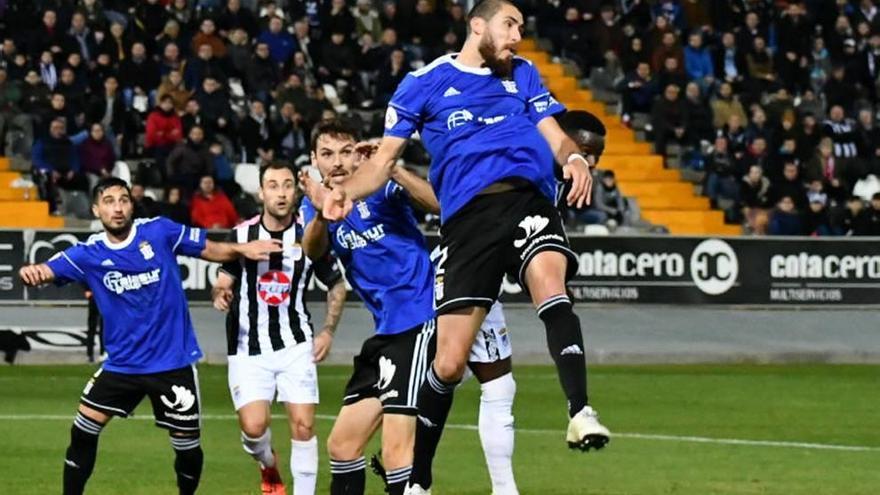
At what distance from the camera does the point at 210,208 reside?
28.6m

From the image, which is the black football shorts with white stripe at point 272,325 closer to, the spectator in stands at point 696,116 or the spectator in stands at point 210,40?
the spectator in stands at point 210,40

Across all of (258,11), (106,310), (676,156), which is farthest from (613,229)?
(106,310)

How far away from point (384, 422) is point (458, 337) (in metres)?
1.08

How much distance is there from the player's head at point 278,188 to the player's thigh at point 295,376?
877mm

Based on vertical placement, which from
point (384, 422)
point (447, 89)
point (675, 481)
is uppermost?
point (447, 89)

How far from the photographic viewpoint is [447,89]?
9734mm

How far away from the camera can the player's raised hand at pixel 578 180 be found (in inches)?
362

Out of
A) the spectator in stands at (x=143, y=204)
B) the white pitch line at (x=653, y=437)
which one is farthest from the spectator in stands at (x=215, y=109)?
the white pitch line at (x=653, y=437)

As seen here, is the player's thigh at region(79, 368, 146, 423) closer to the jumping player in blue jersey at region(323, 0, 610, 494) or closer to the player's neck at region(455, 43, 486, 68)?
the jumping player in blue jersey at region(323, 0, 610, 494)

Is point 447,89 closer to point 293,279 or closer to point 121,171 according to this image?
point 293,279

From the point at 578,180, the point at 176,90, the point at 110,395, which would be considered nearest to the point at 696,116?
the point at 176,90

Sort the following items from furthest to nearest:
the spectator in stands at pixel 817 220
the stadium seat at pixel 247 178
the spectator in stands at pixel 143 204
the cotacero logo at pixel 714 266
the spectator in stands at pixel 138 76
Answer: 1. the spectator in stands at pixel 817 220
2. the spectator in stands at pixel 138 76
3. the stadium seat at pixel 247 178
4. the cotacero logo at pixel 714 266
5. the spectator in stands at pixel 143 204

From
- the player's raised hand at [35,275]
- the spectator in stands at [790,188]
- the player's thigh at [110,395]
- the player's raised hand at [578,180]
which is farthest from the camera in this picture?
the spectator in stands at [790,188]

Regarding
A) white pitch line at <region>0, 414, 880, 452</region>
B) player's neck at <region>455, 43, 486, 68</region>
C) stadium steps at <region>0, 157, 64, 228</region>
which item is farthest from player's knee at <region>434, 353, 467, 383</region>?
stadium steps at <region>0, 157, 64, 228</region>
